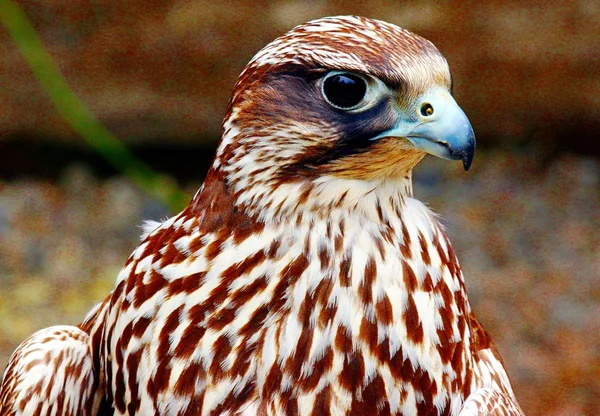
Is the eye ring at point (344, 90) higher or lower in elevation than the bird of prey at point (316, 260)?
higher

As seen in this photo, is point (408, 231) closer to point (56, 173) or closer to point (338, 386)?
point (338, 386)

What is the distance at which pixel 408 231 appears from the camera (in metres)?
2.57

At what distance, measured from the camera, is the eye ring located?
2408 millimetres

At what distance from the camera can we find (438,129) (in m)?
2.36

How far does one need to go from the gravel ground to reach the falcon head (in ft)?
10.5

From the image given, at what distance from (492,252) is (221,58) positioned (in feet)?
6.14

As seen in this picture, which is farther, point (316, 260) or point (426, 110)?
point (316, 260)

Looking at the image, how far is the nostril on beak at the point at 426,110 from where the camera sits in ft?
7.84

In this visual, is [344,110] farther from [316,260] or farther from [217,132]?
[217,132]

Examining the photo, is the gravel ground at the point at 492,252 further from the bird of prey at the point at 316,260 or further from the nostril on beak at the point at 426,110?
the nostril on beak at the point at 426,110

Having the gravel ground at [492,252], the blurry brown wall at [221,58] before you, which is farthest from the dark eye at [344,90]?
the blurry brown wall at [221,58]

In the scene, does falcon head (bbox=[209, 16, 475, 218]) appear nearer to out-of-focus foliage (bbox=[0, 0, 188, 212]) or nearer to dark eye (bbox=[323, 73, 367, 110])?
dark eye (bbox=[323, 73, 367, 110])

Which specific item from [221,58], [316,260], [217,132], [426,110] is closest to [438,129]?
[426,110]

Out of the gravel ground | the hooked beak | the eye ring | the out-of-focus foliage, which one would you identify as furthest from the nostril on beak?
the gravel ground
